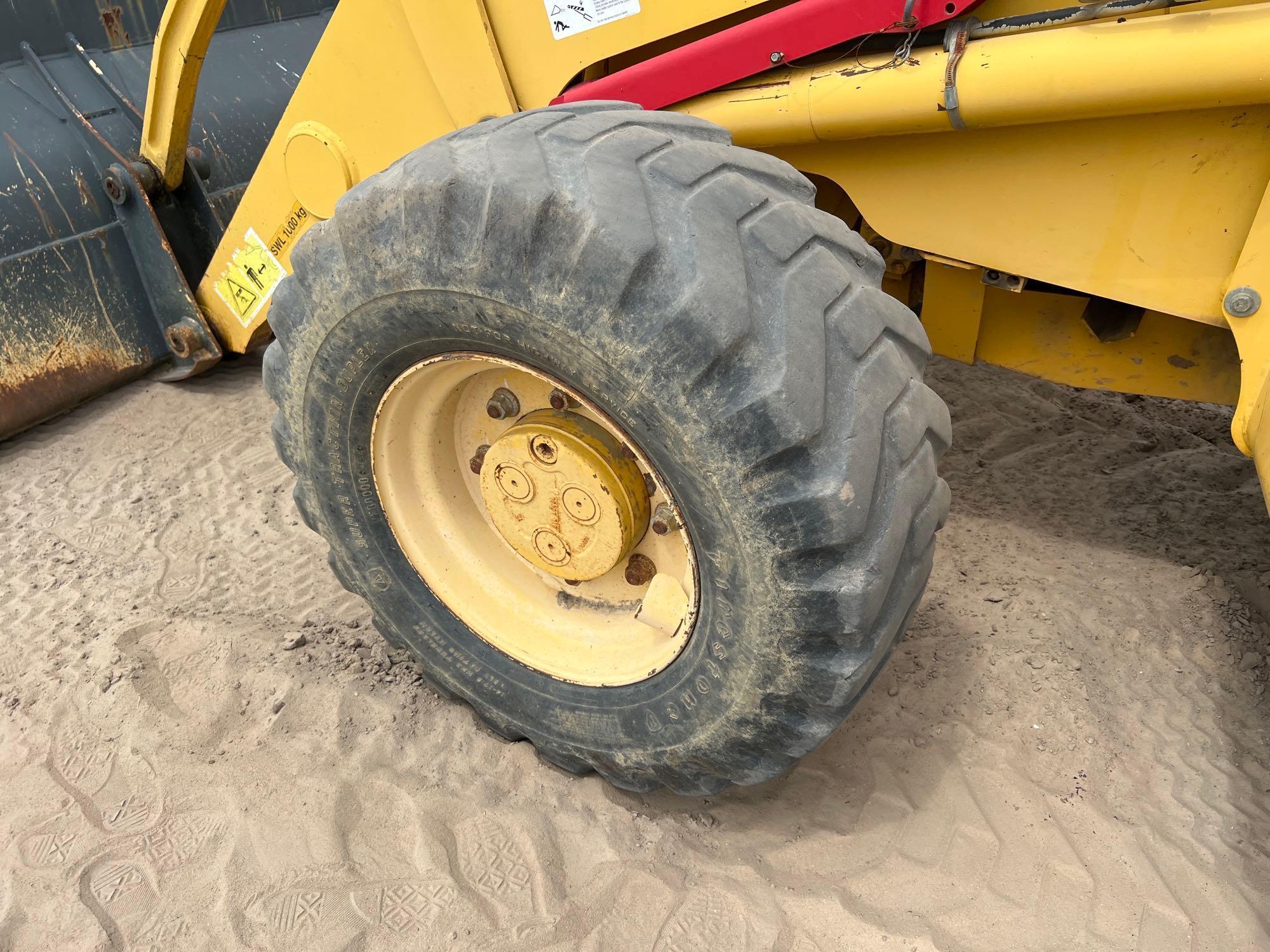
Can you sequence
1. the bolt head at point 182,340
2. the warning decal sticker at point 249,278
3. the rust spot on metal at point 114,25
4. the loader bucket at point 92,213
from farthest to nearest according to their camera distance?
the rust spot on metal at point 114,25
the bolt head at point 182,340
the loader bucket at point 92,213
the warning decal sticker at point 249,278

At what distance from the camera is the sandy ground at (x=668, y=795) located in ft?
5.74

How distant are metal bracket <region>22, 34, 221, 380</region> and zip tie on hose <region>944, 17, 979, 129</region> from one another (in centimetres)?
277

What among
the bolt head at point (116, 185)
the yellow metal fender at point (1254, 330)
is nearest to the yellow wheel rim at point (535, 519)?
the yellow metal fender at point (1254, 330)

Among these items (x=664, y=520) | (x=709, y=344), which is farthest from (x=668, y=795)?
(x=709, y=344)

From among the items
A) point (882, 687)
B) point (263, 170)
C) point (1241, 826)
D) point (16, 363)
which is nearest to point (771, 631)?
point (882, 687)

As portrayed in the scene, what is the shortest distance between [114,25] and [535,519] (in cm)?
321

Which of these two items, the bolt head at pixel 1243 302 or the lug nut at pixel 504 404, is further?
the lug nut at pixel 504 404

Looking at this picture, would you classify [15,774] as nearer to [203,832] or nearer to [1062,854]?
[203,832]

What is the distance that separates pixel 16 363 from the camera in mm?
3227

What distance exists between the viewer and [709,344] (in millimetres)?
1334

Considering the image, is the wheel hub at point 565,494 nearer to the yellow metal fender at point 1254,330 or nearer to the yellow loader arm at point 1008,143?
the yellow loader arm at point 1008,143

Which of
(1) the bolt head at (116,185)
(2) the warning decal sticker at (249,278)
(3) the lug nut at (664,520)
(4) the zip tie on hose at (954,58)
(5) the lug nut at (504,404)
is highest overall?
(1) the bolt head at (116,185)

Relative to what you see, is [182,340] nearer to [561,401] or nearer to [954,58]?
[561,401]

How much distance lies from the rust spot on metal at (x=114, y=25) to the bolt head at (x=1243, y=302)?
4005 millimetres
